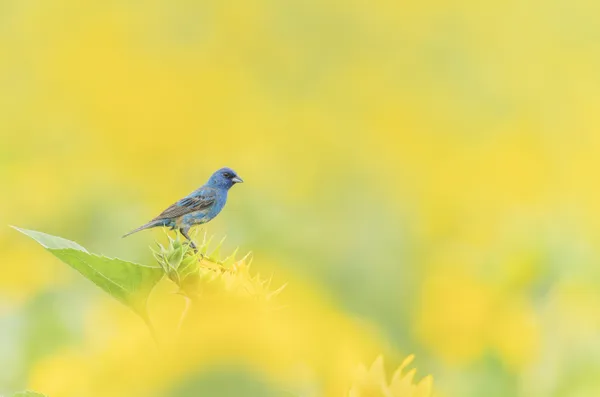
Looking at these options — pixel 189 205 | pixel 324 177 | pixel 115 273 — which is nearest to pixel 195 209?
pixel 189 205

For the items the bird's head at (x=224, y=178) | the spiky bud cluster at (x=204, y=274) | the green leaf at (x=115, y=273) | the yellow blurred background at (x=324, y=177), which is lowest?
the green leaf at (x=115, y=273)

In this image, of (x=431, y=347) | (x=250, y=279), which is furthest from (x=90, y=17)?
(x=250, y=279)

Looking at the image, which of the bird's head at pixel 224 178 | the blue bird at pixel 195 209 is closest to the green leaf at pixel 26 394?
the blue bird at pixel 195 209

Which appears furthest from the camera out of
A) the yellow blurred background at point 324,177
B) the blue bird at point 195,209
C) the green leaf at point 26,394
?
the yellow blurred background at point 324,177

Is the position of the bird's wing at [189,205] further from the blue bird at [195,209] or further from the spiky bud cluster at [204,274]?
the spiky bud cluster at [204,274]

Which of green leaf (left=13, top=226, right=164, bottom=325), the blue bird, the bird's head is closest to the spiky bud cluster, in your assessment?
green leaf (left=13, top=226, right=164, bottom=325)

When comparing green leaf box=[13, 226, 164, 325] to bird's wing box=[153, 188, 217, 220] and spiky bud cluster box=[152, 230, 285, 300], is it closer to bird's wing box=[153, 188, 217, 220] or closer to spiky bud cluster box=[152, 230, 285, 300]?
spiky bud cluster box=[152, 230, 285, 300]

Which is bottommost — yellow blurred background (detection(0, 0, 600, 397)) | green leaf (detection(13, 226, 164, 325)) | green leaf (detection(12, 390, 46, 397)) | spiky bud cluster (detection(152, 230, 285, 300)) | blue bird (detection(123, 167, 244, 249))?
green leaf (detection(12, 390, 46, 397))
